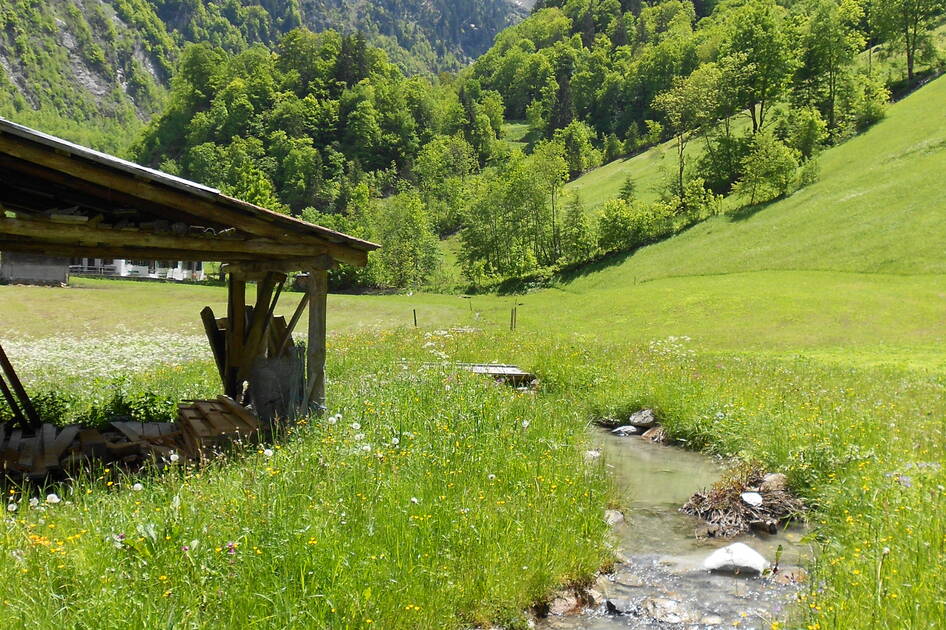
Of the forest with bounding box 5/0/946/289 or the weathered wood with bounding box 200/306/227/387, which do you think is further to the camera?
the forest with bounding box 5/0/946/289

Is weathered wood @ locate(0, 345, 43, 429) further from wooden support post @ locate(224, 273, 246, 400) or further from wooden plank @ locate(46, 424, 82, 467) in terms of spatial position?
wooden support post @ locate(224, 273, 246, 400)

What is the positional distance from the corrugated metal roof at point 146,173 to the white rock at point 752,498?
772 cm

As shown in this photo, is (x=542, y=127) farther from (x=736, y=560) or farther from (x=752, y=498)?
(x=736, y=560)

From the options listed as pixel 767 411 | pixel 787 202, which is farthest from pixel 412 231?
pixel 767 411

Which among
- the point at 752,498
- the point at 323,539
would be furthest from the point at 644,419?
the point at 323,539

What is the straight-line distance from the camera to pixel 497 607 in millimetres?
6527

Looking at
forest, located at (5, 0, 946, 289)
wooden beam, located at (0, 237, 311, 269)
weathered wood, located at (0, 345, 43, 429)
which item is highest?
forest, located at (5, 0, 946, 289)

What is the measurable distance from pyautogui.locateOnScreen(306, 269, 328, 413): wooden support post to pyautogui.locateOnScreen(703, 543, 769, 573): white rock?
7.18 meters

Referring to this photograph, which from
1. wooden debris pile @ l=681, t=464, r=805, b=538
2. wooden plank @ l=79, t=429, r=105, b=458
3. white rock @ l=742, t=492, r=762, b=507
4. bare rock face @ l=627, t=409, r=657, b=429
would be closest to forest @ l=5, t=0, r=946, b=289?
bare rock face @ l=627, t=409, r=657, b=429

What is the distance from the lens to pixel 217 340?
46.6 ft

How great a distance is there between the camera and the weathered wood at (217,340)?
14.0 metres

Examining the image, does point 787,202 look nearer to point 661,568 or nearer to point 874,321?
point 874,321

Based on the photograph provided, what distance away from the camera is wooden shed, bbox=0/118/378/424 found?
870 cm

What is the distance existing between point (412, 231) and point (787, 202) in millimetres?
42168
